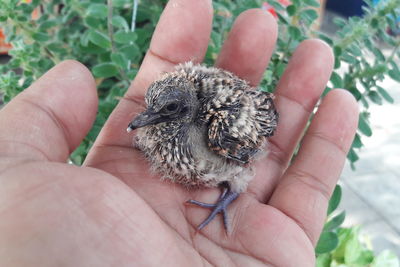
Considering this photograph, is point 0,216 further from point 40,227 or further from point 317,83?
point 317,83

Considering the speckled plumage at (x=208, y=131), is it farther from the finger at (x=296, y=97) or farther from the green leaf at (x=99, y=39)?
the green leaf at (x=99, y=39)

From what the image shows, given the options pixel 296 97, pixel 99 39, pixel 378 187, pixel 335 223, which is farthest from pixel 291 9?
pixel 378 187

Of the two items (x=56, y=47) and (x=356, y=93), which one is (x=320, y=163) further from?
(x=56, y=47)

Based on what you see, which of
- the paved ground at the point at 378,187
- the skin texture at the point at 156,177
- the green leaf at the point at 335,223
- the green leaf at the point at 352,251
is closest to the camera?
the skin texture at the point at 156,177

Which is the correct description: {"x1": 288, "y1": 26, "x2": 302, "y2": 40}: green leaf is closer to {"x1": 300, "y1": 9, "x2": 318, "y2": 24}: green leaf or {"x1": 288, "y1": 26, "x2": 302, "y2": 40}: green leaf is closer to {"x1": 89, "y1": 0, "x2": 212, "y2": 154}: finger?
{"x1": 300, "y1": 9, "x2": 318, "y2": 24}: green leaf

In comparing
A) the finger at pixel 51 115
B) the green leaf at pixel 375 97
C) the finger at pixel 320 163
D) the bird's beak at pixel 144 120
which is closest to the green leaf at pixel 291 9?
the finger at pixel 320 163

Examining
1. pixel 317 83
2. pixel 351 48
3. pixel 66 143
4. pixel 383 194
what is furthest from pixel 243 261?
pixel 383 194
